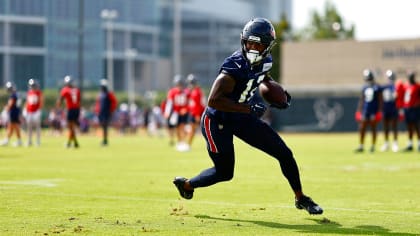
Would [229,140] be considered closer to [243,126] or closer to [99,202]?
[243,126]

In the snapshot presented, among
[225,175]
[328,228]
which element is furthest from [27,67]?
[328,228]

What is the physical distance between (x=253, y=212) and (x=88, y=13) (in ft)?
277

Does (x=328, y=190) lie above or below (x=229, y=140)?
below

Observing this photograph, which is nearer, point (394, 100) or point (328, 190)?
point (328, 190)

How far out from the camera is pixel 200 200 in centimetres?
1302

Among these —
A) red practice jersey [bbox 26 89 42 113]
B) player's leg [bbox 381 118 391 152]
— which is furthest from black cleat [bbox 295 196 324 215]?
red practice jersey [bbox 26 89 42 113]

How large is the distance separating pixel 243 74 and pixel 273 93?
0.57 meters

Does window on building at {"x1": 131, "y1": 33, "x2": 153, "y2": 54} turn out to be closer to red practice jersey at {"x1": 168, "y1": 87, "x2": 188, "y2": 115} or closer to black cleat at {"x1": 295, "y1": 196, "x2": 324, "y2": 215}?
red practice jersey at {"x1": 168, "y1": 87, "x2": 188, "y2": 115}

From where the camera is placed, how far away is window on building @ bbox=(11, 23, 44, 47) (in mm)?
91312

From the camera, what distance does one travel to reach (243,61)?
1051 cm

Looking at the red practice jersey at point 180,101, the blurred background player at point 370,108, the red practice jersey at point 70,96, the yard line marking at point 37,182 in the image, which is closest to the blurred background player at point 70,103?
the red practice jersey at point 70,96

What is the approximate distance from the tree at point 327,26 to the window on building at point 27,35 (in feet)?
82.4

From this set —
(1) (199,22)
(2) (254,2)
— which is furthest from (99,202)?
(2) (254,2)

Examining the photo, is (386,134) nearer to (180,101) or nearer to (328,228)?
(180,101)
